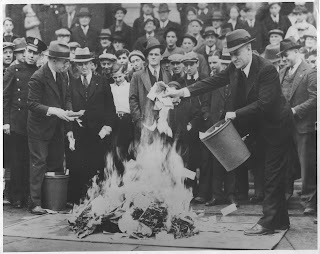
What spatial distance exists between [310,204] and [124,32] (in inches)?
137

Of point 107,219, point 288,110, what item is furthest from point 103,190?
point 288,110

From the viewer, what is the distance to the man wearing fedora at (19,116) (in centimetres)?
720

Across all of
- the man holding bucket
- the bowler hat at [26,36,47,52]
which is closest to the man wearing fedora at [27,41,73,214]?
the bowler hat at [26,36,47,52]

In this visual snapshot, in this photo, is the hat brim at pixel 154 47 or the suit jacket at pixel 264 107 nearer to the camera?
the suit jacket at pixel 264 107

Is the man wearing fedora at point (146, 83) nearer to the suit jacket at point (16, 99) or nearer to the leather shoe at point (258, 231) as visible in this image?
the suit jacket at point (16, 99)

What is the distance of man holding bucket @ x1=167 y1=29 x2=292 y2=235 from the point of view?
6.62 m

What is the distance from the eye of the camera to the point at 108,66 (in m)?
7.25

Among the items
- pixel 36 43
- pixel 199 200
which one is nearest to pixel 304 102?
pixel 199 200

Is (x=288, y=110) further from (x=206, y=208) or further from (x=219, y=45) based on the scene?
(x=206, y=208)

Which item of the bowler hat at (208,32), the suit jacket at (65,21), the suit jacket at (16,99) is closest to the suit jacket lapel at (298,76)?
the bowler hat at (208,32)

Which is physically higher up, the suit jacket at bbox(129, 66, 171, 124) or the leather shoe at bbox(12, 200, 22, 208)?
the suit jacket at bbox(129, 66, 171, 124)

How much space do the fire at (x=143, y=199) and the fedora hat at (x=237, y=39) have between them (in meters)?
1.60

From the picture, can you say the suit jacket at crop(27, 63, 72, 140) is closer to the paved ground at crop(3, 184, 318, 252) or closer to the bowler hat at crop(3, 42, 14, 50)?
the bowler hat at crop(3, 42, 14, 50)

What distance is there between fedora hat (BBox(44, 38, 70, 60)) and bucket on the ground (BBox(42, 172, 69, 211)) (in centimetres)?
169
